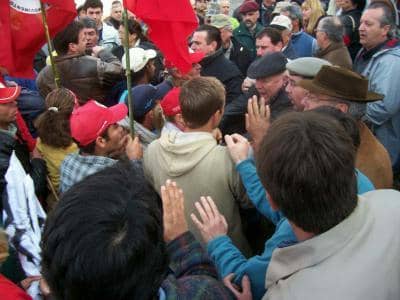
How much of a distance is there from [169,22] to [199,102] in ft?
2.91

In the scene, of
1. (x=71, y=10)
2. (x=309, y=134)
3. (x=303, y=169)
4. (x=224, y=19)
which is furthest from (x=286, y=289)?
(x=224, y=19)

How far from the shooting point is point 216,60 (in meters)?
4.66

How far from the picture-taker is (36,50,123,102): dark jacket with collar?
13.3 ft

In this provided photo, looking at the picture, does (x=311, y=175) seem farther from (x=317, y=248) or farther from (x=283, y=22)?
(x=283, y=22)

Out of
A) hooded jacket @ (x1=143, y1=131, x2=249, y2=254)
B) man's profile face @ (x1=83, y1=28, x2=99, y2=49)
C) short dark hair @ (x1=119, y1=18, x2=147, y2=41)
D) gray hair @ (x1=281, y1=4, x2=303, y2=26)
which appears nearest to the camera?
hooded jacket @ (x1=143, y1=131, x2=249, y2=254)

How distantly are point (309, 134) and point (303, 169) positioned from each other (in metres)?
0.13

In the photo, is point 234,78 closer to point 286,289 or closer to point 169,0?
point 169,0

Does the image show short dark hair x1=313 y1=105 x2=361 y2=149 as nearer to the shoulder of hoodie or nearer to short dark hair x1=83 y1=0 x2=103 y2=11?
the shoulder of hoodie

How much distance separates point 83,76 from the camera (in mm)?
4035

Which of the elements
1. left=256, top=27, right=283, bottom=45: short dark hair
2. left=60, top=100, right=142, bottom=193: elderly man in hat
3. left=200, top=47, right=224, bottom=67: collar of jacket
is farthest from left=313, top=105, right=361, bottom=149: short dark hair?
left=256, top=27, right=283, bottom=45: short dark hair

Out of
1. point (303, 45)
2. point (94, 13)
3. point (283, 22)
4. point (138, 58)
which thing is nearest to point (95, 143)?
point (138, 58)

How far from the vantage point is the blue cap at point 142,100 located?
10.7ft

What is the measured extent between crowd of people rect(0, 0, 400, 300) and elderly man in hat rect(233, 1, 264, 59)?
1442mm

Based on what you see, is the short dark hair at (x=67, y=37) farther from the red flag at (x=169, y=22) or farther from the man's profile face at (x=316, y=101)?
the man's profile face at (x=316, y=101)
